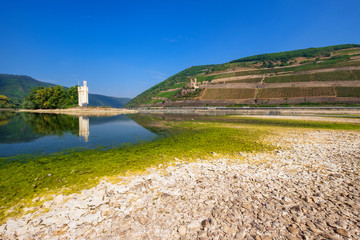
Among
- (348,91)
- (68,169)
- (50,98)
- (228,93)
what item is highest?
(228,93)

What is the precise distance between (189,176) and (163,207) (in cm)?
238

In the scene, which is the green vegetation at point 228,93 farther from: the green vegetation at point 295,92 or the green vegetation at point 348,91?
the green vegetation at point 348,91

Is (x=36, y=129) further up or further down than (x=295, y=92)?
further down

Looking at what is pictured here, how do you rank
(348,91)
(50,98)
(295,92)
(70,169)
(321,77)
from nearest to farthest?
(70,169) < (50,98) < (348,91) < (295,92) < (321,77)

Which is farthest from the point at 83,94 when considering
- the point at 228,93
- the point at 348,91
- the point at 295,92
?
the point at 348,91

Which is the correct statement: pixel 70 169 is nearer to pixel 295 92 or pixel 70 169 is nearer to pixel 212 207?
pixel 212 207

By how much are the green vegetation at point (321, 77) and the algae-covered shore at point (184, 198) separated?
12133 centimetres

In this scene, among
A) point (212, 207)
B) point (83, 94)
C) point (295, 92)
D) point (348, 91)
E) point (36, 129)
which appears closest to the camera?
point (212, 207)

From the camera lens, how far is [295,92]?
316ft

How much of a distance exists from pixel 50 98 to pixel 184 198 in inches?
3916

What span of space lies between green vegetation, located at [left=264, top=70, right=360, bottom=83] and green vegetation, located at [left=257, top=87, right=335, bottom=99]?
12.3 metres

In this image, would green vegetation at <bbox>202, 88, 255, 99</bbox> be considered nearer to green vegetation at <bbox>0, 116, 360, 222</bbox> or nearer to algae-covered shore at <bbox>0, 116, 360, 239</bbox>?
green vegetation at <bbox>0, 116, 360, 222</bbox>

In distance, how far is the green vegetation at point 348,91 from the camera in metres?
77.2

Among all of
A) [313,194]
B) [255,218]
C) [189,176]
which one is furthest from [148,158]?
[313,194]
